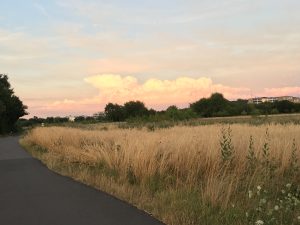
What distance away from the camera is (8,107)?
10169 centimetres

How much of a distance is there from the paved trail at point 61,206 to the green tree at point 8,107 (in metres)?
83.9

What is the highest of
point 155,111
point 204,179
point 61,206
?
point 155,111

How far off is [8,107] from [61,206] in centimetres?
9548

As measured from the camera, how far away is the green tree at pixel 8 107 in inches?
3812

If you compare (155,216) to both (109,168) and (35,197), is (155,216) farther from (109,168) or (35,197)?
(109,168)

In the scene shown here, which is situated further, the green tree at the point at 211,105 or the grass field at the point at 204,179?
the green tree at the point at 211,105

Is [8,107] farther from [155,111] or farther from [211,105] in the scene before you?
[211,105]

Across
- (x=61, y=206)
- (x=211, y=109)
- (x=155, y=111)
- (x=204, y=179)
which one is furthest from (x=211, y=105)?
(x=61, y=206)

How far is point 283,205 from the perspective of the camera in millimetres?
7953

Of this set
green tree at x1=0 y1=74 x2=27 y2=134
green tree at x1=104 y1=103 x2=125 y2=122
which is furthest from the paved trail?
green tree at x1=104 y1=103 x2=125 y2=122

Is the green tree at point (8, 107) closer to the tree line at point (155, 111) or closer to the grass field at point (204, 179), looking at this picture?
the tree line at point (155, 111)

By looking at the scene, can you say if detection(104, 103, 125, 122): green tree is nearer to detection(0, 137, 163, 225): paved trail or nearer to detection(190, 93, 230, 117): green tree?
detection(190, 93, 230, 117): green tree

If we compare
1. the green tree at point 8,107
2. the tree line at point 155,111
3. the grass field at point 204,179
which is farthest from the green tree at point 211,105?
the grass field at point 204,179

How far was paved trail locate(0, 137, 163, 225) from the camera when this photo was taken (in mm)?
8289
